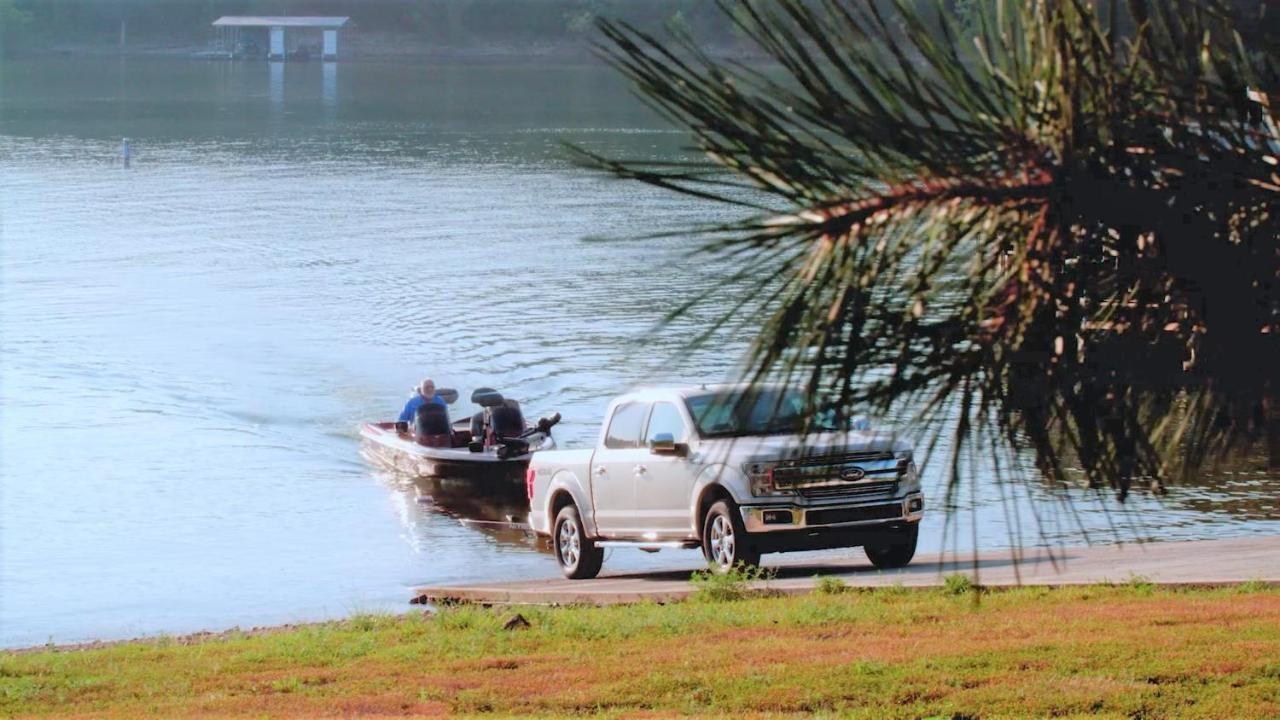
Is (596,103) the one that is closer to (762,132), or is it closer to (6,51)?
(6,51)

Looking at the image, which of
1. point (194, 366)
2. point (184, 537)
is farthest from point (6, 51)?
point (184, 537)

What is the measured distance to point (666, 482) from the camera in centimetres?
1780

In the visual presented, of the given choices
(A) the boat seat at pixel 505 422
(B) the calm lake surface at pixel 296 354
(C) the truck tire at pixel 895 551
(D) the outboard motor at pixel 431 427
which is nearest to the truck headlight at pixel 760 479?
(C) the truck tire at pixel 895 551

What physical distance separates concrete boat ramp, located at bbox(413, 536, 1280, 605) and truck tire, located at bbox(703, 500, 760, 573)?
36 cm

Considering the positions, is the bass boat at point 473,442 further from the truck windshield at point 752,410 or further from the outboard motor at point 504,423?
the truck windshield at point 752,410

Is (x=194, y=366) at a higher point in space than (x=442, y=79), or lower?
lower

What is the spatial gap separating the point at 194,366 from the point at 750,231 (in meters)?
39.4

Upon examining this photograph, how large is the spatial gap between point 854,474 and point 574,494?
3.26 metres

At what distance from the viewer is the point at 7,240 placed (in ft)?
203

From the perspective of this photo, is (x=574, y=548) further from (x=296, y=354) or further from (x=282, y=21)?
(x=282, y=21)

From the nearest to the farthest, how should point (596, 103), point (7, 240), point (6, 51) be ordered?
point (7, 240)
point (596, 103)
point (6, 51)

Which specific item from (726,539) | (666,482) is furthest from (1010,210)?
(666,482)

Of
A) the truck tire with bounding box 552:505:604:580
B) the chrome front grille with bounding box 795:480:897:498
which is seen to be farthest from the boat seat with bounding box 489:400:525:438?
the chrome front grille with bounding box 795:480:897:498

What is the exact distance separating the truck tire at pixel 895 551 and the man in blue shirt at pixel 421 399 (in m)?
→ 11.2
